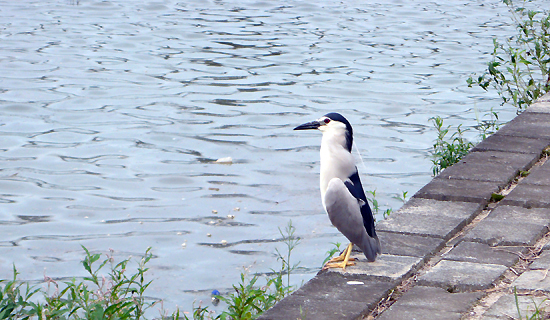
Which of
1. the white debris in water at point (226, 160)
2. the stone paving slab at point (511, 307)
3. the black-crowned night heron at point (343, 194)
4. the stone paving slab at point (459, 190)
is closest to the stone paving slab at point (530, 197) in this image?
the stone paving slab at point (459, 190)

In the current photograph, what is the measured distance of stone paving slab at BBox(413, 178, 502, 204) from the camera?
4.18 metres

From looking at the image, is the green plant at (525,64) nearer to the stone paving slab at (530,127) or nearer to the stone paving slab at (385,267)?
the stone paving slab at (530,127)

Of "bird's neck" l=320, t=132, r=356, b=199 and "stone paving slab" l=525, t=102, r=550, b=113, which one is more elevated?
"bird's neck" l=320, t=132, r=356, b=199

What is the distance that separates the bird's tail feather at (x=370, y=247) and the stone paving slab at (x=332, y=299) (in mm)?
117

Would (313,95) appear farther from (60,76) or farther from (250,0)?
(250,0)

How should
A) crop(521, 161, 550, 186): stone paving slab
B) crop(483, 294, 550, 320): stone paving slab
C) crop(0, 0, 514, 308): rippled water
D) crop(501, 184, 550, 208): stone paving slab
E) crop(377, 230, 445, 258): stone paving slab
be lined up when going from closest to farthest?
crop(483, 294, 550, 320): stone paving slab
crop(377, 230, 445, 258): stone paving slab
crop(501, 184, 550, 208): stone paving slab
crop(521, 161, 550, 186): stone paving slab
crop(0, 0, 514, 308): rippled water

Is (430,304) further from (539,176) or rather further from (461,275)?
(539,176)

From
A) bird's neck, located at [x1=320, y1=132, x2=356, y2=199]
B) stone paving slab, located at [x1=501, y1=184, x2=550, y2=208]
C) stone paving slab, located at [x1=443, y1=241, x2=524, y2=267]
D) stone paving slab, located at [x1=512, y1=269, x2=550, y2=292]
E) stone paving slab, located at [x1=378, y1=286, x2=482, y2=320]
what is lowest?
stone paving slab, located at [x1=501, y1=184, x2=550, y2=208]

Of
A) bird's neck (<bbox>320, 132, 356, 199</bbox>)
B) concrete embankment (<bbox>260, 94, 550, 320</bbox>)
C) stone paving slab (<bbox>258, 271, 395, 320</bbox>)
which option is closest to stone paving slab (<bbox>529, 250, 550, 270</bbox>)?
A: concrete embankment (<bbox>260, 94, 550, 320</bbox>)

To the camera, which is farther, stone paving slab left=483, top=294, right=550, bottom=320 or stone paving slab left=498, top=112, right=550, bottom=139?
stone paving slab left=498, top=112, right=550, bottom=139

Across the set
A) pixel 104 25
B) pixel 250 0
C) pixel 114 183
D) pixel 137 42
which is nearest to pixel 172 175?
pixel 114 183

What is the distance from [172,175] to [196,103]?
7.39 feet

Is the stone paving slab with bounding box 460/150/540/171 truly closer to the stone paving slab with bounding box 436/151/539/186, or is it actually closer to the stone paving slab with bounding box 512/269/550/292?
the stone paving slab with bounding box 436/151/539/186

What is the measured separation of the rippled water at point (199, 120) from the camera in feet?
17.1
